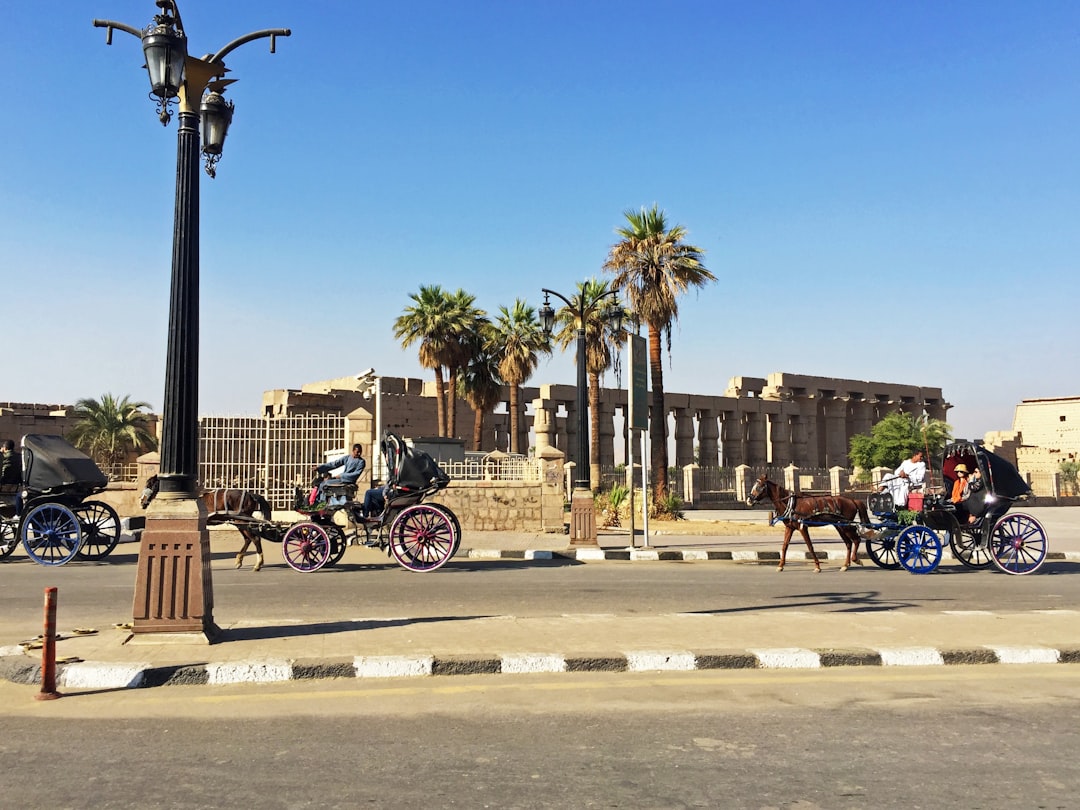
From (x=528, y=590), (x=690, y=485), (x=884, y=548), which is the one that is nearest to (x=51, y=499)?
(x=528, y=590)

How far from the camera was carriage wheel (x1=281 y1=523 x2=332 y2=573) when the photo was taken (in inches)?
535

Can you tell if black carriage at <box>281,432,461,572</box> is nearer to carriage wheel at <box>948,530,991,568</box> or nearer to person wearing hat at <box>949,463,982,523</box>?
person wearing hat at <box>949,463,982,523</box>

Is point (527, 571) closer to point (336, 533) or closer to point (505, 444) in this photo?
point (336, 533)

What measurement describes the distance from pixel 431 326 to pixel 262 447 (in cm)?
1882

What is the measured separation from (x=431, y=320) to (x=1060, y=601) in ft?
108

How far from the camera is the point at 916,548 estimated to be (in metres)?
14.0

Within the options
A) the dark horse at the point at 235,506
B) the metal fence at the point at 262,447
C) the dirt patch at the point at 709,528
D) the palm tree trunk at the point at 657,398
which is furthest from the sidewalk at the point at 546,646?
the palm tree trunk at the point at 657,398

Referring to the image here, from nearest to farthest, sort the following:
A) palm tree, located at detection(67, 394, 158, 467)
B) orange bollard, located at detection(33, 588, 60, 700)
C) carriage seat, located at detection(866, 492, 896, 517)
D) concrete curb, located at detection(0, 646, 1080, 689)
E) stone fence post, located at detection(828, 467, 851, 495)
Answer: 1. orange bollard, located at detection(33, 588, 60, 700)
2. concrete curb, located at detection(0, 646, 1080, 689)
3. carriage seat, located at detection(866, 492, 896, 517)
4. palm tree, located at detection(67, 394, 158, 467)
5. stone fence post, located at detection(828, 467, 851, 495)

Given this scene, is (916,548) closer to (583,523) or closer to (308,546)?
(583,523)

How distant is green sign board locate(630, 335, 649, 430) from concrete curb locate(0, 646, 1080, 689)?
32.8 ft

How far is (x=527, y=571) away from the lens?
45.6 feet

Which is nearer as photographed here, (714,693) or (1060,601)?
(714,693)

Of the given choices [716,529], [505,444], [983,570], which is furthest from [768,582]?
[505,444]

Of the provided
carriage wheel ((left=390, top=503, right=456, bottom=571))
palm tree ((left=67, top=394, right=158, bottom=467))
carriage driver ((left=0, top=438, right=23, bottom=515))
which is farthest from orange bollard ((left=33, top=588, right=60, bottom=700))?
palm tree ((left=67, top=394, right=158, bottom=467))
